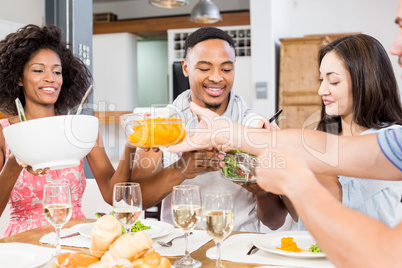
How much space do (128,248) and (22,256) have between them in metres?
0.46

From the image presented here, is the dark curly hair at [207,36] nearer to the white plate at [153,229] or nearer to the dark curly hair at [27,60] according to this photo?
the dark curly hair at [27,60]

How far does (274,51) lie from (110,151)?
103 inches

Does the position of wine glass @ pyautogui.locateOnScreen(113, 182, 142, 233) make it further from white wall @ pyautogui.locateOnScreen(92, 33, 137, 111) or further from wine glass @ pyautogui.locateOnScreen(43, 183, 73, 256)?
white wall @ pyautogui.locateOnScreen(92, 33, 137, 111)

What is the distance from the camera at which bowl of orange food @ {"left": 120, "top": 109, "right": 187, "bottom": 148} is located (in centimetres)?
129

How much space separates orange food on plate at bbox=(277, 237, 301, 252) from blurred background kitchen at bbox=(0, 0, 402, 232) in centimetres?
304

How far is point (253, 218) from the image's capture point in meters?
1.83

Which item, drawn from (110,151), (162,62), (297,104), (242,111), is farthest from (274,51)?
(242,111)

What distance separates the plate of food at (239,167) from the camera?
1392 mm

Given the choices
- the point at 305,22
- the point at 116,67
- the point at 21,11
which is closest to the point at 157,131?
the point at 21,11

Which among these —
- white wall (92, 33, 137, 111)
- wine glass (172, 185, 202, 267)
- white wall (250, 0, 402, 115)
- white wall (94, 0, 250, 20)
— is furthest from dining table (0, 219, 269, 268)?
white wall (94, 0, 250, 20)

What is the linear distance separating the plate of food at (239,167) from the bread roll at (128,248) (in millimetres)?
603

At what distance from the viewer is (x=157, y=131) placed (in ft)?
4.21

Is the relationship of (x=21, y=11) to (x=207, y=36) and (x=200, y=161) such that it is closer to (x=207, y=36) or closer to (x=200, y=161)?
(x=207, y=36)

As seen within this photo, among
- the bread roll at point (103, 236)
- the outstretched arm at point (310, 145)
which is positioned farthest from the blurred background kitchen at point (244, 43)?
the bread roll at point (103, 236)
